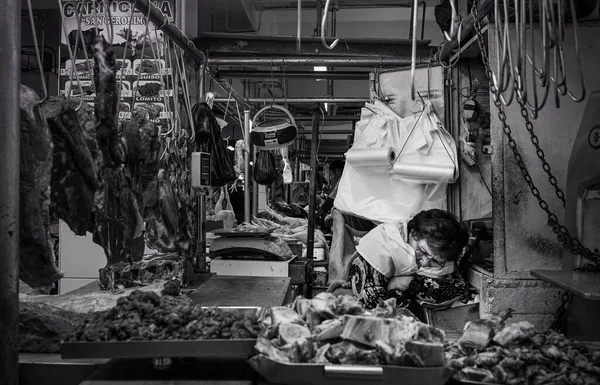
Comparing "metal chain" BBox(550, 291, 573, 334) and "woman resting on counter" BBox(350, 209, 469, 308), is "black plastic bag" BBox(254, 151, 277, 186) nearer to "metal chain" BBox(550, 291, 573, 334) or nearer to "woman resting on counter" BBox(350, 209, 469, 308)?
"woman resting on counter" BBox(350, 209, 469, 308)

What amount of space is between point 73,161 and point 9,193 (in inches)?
32.1

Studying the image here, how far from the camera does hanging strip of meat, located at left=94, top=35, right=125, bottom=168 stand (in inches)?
106

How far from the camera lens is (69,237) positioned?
229 inches

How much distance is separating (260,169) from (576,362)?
670 centimetres

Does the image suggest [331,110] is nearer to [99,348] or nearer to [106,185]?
[106,185]

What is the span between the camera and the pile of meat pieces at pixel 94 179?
83.4 inches

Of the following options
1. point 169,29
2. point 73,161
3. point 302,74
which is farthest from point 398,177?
point 302,74

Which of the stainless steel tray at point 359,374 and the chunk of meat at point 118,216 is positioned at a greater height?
the chunk of meat at point 118,216

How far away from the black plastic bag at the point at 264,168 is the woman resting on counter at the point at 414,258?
4164 millimetres

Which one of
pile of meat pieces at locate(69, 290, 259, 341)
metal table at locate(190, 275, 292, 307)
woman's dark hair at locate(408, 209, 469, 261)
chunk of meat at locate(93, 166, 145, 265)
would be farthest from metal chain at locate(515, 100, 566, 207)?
chunk of meat at locate(93, 166, 145, 265)

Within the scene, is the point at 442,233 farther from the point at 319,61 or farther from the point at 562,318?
the point at 319,61

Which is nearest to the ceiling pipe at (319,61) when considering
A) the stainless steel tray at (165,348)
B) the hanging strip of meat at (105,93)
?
the hanging strip of meat at (105,93)

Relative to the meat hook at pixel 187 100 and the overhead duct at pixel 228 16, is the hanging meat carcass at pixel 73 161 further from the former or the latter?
the overhead duct at pixel 228 16

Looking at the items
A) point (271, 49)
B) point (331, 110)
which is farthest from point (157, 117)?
point (331, 110)
